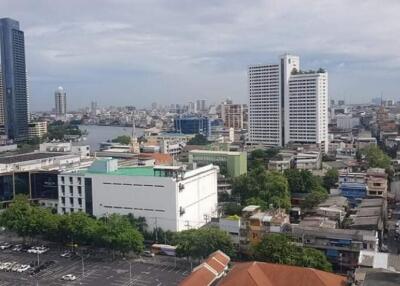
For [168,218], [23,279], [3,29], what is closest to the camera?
[23,279]

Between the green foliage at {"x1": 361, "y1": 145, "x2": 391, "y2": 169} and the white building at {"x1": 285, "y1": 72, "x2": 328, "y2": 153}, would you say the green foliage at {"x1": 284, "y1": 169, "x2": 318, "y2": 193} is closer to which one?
the green foliage at {"x1": 361, "y1": 145, "x2": 391, "y2": 169}

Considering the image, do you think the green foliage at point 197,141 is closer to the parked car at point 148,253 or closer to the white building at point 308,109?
the white building at point 308,109

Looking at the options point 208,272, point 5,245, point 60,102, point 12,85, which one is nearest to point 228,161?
point 5,245

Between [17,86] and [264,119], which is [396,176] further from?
[17,86]

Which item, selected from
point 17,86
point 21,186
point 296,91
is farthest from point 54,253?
point 17,86

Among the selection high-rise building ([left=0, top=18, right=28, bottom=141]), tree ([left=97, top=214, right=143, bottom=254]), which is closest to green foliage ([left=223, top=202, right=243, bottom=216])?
tree ([left=97, top=214, right=143, bottom=254])

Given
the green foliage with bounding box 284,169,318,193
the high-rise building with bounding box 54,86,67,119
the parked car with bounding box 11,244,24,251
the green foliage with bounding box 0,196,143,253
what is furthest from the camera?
the high-rise building with bounding box 54,86,67,119

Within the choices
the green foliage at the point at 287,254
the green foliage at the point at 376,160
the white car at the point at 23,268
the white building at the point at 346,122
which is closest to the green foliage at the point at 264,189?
the green foliage at the point at 287,254
